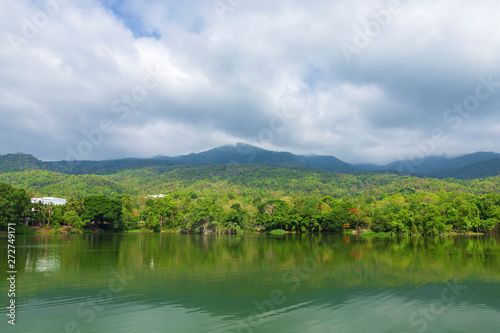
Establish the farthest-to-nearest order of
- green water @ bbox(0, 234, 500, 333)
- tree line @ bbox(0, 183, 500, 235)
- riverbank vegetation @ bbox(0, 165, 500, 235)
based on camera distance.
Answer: riverbank vegetation @ bbox(0, 165, 500, 235), tree line @ bbox(0, 183, 500, 235), green water @ bbox(0, 234, 500, 333)

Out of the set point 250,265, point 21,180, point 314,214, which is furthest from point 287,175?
point 250,265

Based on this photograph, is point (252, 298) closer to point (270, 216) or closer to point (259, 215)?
point (270, 216)

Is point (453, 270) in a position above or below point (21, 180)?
below

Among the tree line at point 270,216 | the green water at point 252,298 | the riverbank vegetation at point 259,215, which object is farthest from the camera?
the riverbank vegetation at point 259,215

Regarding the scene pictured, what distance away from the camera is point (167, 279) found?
18.5 meters

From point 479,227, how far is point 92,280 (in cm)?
8490

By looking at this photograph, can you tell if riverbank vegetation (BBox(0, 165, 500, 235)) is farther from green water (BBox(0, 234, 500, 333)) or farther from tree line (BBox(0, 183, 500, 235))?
green water (BBox(0, 234, 500, 333))

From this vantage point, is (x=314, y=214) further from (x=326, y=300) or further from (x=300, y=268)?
(x=326, y=300)

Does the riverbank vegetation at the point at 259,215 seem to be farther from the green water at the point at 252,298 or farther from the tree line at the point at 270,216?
the green water at the point at 252,298

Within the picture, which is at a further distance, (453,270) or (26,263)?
(26,263)

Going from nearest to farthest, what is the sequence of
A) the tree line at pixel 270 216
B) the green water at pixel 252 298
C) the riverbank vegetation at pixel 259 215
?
the green water at pixel 252 298
the tree line at pixel 270 216
the riverbank vegetation at pixel 259 215

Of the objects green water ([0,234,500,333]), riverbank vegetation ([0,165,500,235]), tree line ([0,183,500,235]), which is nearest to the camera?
green water ([0,234,500,333])

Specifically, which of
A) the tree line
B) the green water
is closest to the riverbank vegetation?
the tree line

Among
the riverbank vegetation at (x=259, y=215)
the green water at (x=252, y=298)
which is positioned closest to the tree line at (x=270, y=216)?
the riverbank vegetation at (x=259, y=215)
